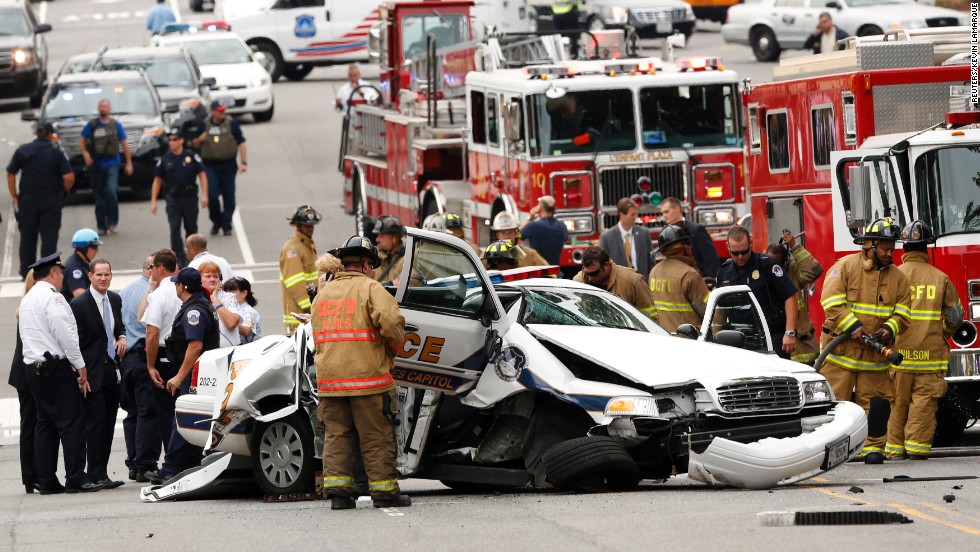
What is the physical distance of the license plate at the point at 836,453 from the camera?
1021cm

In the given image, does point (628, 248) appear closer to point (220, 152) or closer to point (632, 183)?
point (632, 183)

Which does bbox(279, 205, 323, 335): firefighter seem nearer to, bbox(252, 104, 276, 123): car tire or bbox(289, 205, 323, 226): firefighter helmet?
bbox(289, 205, 323, 226): firefighter helmet

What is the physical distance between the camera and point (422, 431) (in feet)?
35.8

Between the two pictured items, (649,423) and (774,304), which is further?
(774,304)

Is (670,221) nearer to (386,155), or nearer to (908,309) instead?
(908,309)

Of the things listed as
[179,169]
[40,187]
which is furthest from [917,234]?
[40,187]

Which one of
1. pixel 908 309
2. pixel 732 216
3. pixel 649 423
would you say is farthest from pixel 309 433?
pixel 732 216

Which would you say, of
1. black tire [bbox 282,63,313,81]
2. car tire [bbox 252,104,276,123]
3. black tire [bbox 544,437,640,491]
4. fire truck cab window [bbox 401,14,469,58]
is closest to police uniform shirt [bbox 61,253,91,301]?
black tire [bbox 544,437,640,491]

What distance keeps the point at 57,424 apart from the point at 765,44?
1033 inches

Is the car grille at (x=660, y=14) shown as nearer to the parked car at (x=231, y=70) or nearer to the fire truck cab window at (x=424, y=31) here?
the parked car at (x=231, y=70)

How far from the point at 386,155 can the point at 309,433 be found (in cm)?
1181

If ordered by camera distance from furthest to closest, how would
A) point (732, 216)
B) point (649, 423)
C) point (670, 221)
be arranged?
point (732, 216) < point (670, 221) < point (649, 423)

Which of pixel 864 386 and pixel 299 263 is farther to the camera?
pixel 299 263

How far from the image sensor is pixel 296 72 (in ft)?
131
